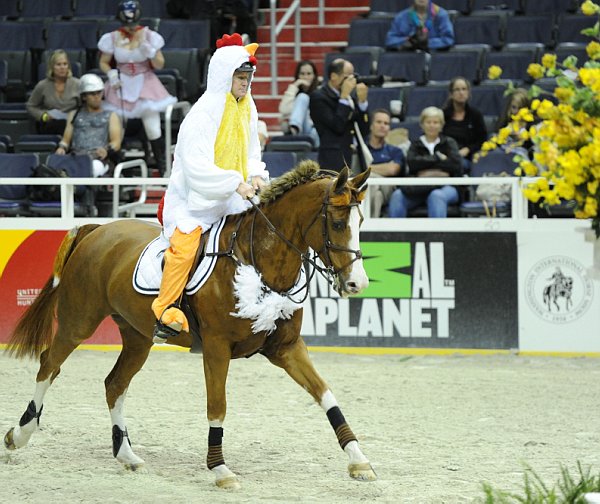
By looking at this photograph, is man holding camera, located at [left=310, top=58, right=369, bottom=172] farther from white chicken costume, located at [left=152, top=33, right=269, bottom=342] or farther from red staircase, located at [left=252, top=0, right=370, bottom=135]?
white chicken costume, located at [left=152, top=33, right=269, bottom=342]

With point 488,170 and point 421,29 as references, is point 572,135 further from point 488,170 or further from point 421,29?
point 421,29

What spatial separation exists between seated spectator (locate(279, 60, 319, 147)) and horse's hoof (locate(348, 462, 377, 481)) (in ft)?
23.2

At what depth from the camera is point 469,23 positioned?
15.8 m

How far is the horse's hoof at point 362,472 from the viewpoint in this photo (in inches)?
278

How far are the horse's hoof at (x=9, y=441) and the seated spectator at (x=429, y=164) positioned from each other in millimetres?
5457

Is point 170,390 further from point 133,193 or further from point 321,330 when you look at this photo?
point 133,193

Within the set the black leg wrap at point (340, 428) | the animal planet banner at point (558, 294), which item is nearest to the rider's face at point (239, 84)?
the black leg wrap at point (340, 428)

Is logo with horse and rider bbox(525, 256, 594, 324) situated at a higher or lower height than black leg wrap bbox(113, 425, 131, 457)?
higher

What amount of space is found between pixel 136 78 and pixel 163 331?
7.78 meters

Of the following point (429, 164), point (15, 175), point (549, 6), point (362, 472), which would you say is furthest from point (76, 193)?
point (549, 6)

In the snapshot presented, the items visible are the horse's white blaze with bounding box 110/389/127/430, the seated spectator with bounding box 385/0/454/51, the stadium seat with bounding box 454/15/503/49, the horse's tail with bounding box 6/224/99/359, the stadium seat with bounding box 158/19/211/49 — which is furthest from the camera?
the stadium seat with bounding box 158/19/211/49

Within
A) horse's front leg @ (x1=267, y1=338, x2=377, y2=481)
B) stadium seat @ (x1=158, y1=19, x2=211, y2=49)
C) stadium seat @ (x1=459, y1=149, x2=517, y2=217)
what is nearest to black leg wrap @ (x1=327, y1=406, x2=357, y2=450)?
horse's front leg @ (x1=267, y1=338, x2=377, y2=481)

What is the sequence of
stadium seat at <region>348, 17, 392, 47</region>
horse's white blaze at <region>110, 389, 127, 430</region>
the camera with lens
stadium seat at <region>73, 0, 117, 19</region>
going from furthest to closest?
1. stadium seat at <region>73, 0, 117, 19</region>
2. stadium seat at <region>348, 17, 392, 47</region>
3. the camera with lens
4. horse's white blaze at <region>110, 389, 127, 430</region>

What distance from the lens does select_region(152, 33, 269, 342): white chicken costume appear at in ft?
23.3
